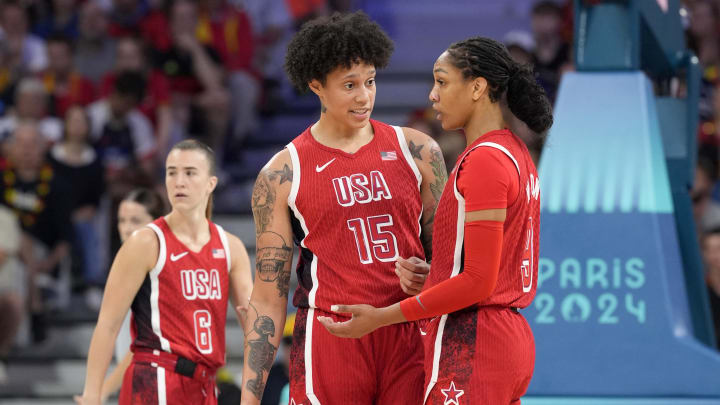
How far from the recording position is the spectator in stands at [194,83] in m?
9.46

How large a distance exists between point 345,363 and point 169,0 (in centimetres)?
714

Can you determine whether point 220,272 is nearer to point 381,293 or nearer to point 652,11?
point 381,293

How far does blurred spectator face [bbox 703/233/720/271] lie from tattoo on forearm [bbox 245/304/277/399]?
4.15m

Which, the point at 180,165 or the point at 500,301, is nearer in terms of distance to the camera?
the point at 500,301

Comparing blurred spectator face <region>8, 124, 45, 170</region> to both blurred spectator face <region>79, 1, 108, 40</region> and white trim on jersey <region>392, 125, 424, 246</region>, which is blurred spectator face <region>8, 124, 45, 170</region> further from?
white trim on jersey <region>392, 125, 424, 246</region>

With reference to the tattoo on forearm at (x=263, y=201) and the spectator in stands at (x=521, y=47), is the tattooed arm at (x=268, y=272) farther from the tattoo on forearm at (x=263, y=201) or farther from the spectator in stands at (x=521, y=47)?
the spectator in stands at (x=521, y=47)

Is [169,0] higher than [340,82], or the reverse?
[169,0]

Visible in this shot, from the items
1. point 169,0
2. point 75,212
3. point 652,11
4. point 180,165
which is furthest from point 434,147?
point 169,0

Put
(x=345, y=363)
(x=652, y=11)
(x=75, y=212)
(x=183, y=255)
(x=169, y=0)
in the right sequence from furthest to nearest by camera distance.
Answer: (x=169, y=0) → (x=75, y=212) → (x=652, y=11) → (x=183, y=255) → (x=345, y=363)

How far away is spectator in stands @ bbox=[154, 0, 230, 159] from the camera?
9461 mm

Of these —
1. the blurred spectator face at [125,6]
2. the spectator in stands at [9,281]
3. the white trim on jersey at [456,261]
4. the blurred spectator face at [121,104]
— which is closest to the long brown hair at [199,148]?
the white trim on jersey at [456,261]

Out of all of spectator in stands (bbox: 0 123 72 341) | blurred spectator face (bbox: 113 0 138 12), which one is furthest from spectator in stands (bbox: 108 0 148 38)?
spectator in stands (bbox: 0 123 72 341)

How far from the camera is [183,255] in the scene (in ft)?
15.1

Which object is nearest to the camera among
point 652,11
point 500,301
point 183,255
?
point 500,301
